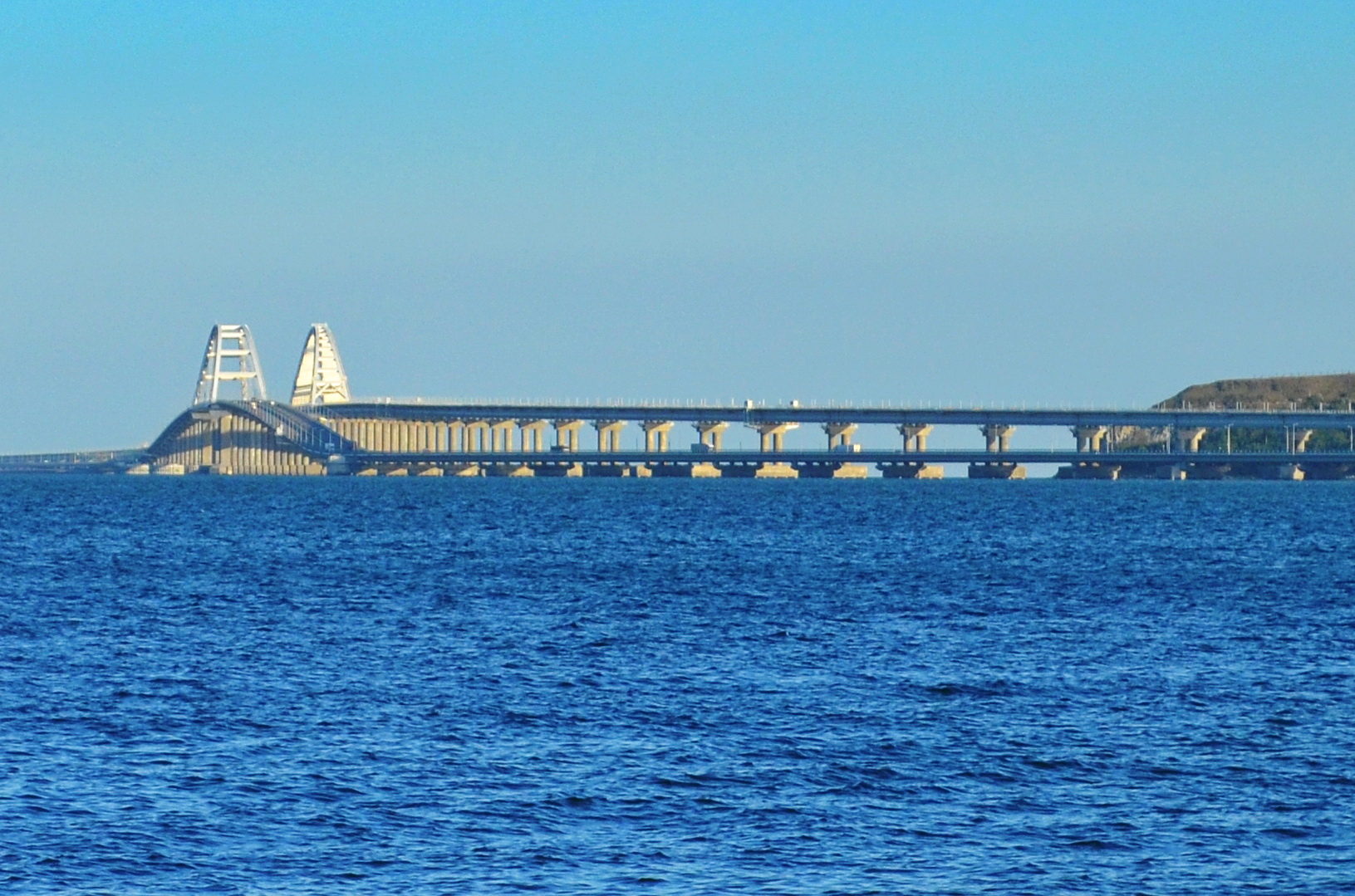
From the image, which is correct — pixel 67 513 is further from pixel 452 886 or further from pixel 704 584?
pixel 452 886

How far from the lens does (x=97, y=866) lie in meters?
22.8

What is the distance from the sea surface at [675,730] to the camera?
23.1 meters

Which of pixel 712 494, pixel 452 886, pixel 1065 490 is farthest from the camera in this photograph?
pixel 1065 490

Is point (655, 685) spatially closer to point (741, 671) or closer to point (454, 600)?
point (741, 671)

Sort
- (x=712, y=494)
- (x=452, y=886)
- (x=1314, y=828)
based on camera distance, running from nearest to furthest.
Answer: (x=452, y=886)
(x=1314, y=828)
(x=712, y=494)

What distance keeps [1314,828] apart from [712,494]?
14135 cm

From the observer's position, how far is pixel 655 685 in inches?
1435

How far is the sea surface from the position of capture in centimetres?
2314

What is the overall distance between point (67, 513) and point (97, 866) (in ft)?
332

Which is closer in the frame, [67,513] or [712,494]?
[67,513]

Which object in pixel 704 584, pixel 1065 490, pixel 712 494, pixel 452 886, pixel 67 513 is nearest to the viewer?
pixel 452 886

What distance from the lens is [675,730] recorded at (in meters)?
31.2

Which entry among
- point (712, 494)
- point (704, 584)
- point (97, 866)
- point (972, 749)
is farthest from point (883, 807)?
point (712, 494)

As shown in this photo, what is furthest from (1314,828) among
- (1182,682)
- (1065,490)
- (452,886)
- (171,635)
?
(1065,490)
